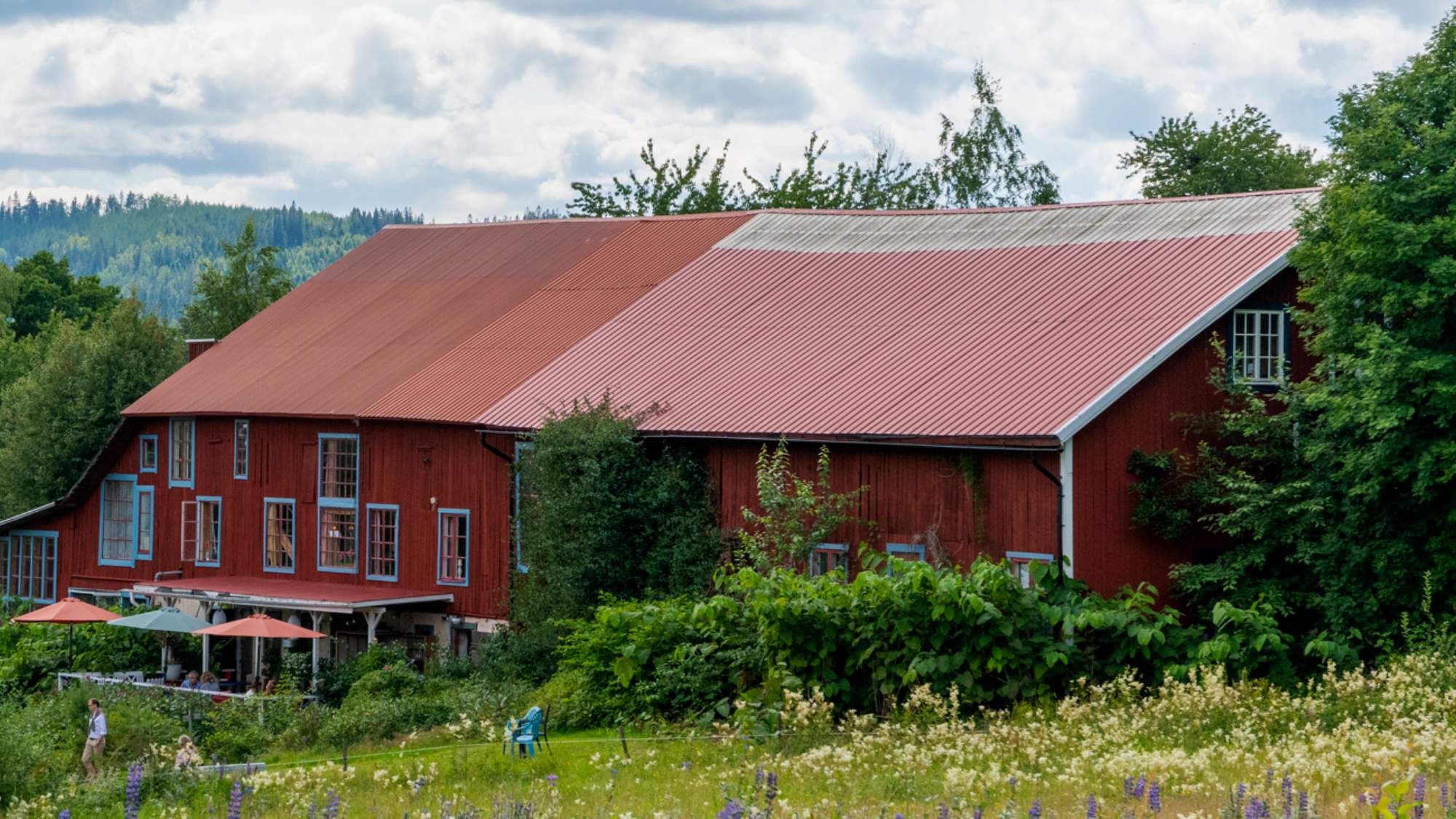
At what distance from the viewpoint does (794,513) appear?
81.0 feet

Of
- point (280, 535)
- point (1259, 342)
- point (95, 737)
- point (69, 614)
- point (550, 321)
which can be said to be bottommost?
point (95, 737)

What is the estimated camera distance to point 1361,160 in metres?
21.7

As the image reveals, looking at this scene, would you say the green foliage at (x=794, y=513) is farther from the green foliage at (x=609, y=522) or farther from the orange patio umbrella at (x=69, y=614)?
the orange patio umbrella at (x=69, y=614)

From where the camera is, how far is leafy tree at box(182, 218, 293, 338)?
208 feet

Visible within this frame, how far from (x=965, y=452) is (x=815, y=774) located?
9574 mm

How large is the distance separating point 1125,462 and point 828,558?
4609mm

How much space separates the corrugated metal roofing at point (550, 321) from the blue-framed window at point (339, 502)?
151 centimetres

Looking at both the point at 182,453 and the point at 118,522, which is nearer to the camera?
the point at 182,453

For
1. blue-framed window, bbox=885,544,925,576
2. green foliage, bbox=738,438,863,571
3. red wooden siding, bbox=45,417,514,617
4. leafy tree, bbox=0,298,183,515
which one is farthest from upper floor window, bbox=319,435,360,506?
leafy tree, bbox=0,298,183,515

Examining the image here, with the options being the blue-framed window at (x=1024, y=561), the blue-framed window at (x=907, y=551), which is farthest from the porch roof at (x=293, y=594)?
the blue-framed window at (x=1024, y=561)

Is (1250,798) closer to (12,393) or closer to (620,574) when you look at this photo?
(620,574)

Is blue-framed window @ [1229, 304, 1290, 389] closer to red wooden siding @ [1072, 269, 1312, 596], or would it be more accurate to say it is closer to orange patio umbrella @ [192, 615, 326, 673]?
red wooden siding @ [1072, 269, 1312, 596]

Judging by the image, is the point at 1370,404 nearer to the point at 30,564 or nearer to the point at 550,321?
the point at 550,321

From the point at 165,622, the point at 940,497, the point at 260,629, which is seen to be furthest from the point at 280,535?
the point at 940,497
